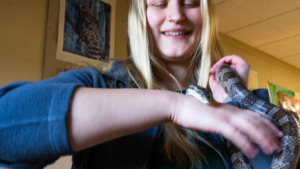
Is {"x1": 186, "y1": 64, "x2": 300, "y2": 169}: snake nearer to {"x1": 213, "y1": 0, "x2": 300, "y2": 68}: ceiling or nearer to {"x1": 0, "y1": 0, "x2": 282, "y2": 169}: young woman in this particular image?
{"x1": 0, "y1": 0, "x2": 282, "y2": 169}: young woman

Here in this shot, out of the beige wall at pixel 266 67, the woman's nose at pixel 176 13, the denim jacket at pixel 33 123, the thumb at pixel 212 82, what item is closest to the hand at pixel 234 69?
the thumb at pixel 212 82

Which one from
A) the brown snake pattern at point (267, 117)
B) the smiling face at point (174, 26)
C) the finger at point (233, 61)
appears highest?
the smiling face at point (174, 26)

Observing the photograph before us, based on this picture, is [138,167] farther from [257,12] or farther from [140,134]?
[257,12]

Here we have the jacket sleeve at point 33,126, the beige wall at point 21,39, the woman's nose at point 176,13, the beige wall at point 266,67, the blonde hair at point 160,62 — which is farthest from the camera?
the beige wall at point 266,67

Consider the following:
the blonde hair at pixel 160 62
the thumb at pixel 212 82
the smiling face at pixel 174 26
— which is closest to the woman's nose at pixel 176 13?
the smiling face at pixel 174 26

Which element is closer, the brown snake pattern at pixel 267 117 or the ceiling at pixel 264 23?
the brown snake pattern at pixel 267 117

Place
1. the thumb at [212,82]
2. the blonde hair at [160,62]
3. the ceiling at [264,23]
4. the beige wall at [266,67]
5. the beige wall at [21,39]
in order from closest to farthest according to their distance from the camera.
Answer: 1. the blonde hair at [160,62]
2. the thumb at [212,82]
3. the beige wall at [21,39]
4. the ceiling at [264,23]
5. the beige wall at [266,67]

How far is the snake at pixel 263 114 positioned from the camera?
46.4 inches

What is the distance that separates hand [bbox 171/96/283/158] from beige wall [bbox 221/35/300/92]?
5.42 m

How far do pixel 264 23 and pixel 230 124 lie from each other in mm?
5514

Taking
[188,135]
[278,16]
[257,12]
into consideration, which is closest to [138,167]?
[188,135]

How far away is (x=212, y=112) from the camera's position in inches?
29.0

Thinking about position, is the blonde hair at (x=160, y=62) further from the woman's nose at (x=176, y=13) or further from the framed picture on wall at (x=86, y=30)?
the framed picture on wall at (x=86, y=30)

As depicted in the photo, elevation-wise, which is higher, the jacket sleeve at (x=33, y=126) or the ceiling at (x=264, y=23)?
the ceiling at (x=264, y=23)
